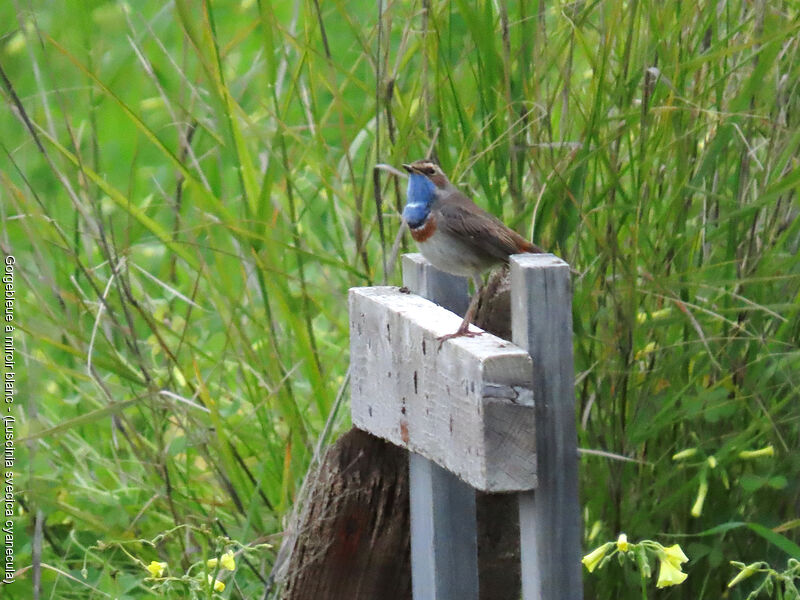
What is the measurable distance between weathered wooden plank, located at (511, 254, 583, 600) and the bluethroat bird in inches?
6.4

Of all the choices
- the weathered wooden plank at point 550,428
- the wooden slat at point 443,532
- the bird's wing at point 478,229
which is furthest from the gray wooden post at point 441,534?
the bird's wing at point 478,229

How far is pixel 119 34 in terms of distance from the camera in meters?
5.80

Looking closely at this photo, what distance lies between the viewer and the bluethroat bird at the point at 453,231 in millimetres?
2293

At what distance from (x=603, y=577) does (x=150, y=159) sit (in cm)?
343

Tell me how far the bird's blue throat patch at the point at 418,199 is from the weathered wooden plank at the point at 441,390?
0.68 feet

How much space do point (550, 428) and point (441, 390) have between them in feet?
0.69

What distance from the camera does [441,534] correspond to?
230 centimetres

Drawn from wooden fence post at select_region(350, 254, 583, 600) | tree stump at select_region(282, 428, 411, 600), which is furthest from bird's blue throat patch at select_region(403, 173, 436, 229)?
tree stump at select_region(282, 428, 411, 600)

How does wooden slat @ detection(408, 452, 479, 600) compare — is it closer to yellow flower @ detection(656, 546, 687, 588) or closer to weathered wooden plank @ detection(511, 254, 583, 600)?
weathered wooden plank @ detection(511, 254, 583, 600)

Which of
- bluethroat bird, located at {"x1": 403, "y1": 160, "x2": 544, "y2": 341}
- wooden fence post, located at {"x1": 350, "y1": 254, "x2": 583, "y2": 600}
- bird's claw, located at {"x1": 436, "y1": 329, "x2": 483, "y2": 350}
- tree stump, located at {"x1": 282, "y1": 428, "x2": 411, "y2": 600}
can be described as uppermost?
bluethroat bird, located at {"x1": 403, "y1": 160, "x2": 544, "y2": 341}

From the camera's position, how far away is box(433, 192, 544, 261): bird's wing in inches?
89.7

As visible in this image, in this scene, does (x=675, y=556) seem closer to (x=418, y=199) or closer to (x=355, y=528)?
(x=355, y=528)

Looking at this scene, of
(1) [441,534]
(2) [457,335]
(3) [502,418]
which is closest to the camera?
(3) [502,418]

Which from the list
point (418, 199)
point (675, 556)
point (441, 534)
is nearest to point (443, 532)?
point (441, 534)
